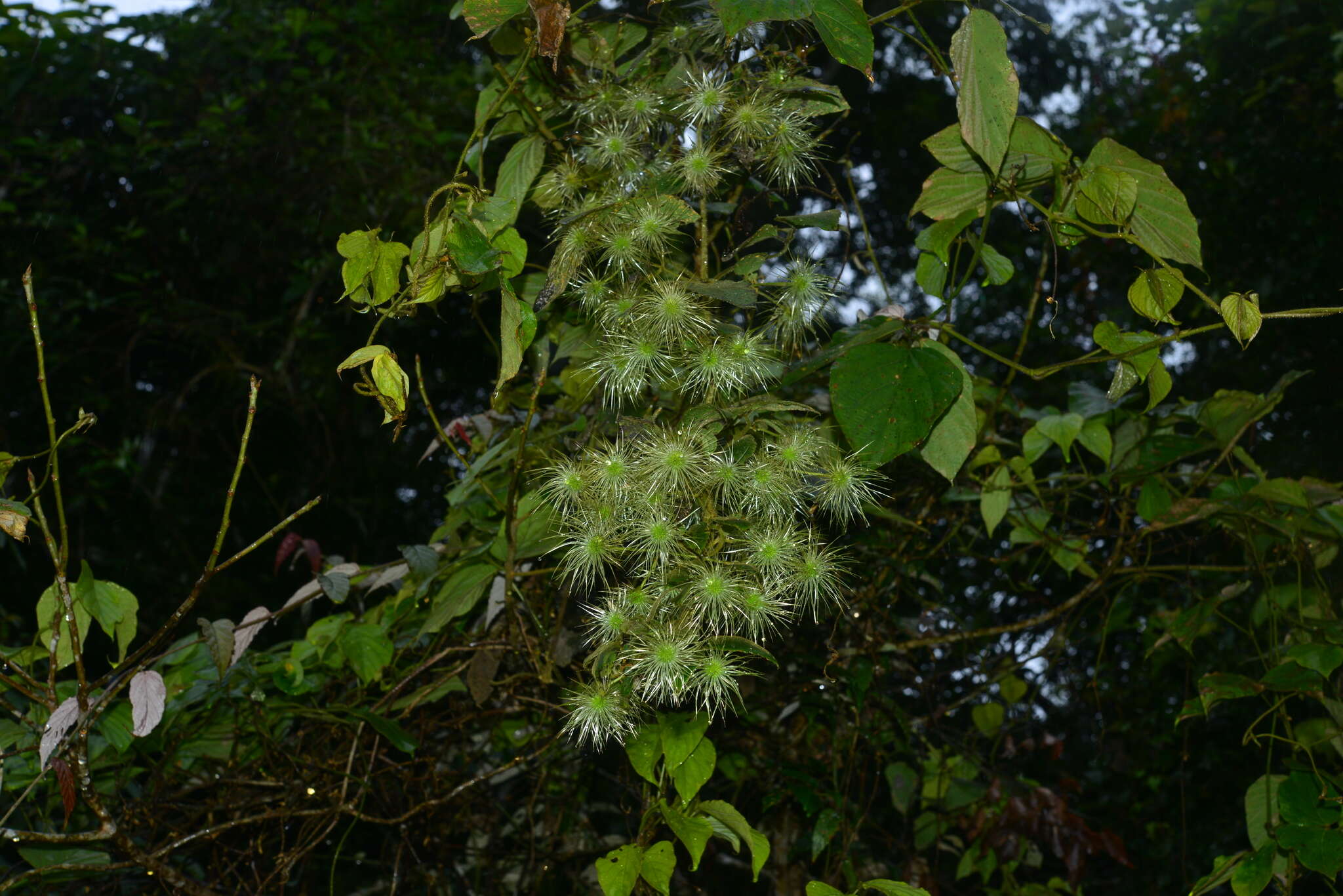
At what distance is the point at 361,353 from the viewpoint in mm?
640

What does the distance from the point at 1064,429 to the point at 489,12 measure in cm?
69

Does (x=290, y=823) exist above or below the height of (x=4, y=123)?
below

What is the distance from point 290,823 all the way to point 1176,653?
1.29m

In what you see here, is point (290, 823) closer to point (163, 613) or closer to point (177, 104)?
point (163, 613)

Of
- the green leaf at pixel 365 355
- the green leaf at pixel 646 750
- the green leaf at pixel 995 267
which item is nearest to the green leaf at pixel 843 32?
the green leaf at pixel 995 267

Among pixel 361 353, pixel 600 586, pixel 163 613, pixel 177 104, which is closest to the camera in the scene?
pixel 361 353

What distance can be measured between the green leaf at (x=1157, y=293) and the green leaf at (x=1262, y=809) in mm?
489

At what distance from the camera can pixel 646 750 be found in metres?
0.69

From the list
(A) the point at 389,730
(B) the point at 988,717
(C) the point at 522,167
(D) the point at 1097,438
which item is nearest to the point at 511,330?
(C) the point at 522,167

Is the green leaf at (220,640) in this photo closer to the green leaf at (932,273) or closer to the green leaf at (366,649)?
the green leaf at (366,649)

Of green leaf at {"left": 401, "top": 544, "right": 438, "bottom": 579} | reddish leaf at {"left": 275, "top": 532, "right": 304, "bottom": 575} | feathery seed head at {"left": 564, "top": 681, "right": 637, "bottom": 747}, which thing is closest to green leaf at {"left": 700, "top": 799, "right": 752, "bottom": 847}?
feathery seed head at {"left": 564, "top": 681, "right": 637, "bottom": 747}

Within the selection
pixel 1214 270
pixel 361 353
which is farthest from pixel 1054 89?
pixel 361 353

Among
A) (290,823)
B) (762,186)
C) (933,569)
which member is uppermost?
(762,186)

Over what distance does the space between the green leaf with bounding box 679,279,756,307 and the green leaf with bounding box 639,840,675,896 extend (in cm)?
37
